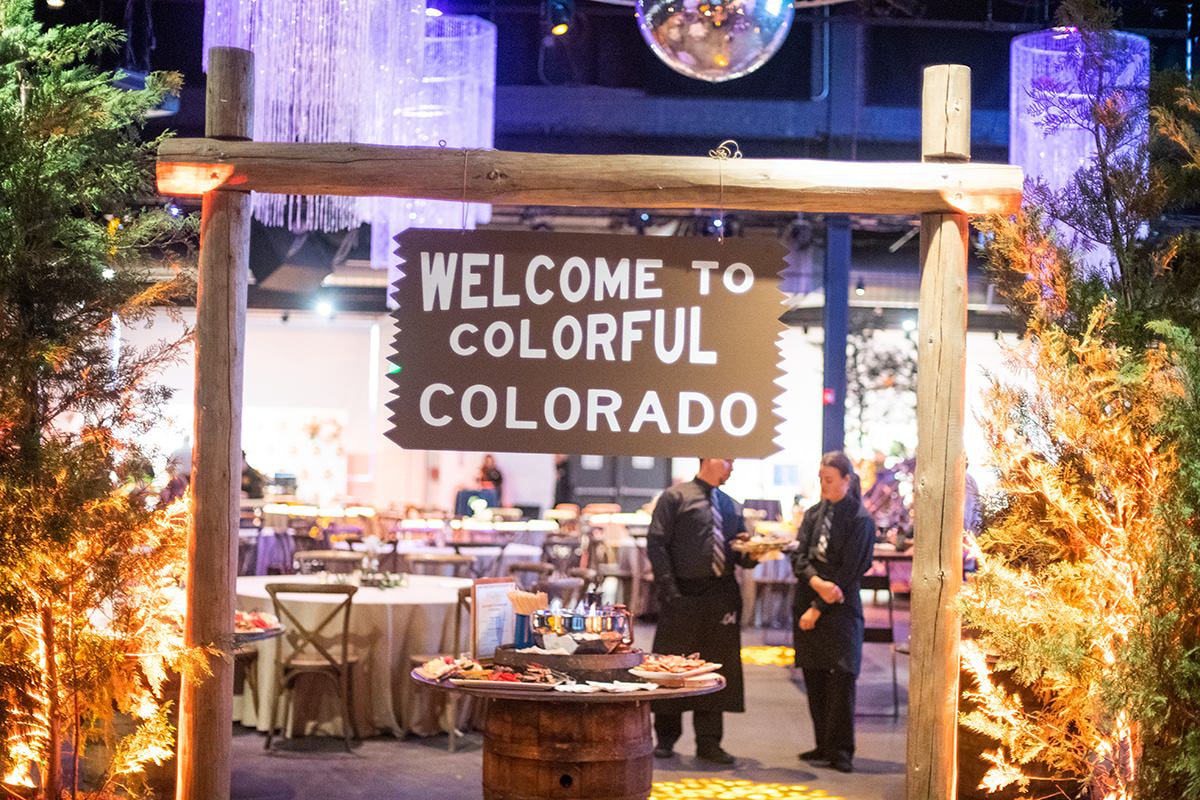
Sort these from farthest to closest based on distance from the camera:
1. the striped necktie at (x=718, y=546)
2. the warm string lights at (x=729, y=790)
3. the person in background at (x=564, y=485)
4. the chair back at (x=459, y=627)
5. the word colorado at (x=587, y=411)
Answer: the person in background at (x=564, y=485), the chair back at (x=459, y=627), the striped necktie at (x=718, y=546), the warm string lights at (x=729, y=790), the word colorado at (x=587, y=411)

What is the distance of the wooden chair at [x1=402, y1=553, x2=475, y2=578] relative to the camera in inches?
379

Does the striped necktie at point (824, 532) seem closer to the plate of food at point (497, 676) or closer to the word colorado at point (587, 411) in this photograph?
the plate of food at point (497, 676)

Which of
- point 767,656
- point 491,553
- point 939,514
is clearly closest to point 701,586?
point 939,514

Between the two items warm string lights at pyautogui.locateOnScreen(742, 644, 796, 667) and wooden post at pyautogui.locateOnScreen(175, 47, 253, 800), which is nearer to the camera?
wooden post at pyautogui.locateOnScreen(175, 47, 253, 800)

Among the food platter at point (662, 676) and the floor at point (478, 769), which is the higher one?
the food platter at point (662, 676)

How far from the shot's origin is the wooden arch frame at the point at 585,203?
4.08 meters

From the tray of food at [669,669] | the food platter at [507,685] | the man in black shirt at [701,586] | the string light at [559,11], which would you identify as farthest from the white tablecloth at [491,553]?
the food platter at [507,685]

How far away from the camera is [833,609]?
22.7ft

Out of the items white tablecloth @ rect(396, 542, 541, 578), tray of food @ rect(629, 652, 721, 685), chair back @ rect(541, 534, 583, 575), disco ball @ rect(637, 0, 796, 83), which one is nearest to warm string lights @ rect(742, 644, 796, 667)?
chair back @ rect(541, 534, 583, 575)

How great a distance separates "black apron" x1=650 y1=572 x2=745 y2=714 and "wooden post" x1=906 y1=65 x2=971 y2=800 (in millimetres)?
2705

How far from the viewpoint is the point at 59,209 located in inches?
174

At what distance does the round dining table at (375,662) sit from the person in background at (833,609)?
1878 mm

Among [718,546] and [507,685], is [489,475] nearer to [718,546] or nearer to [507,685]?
[718,546]

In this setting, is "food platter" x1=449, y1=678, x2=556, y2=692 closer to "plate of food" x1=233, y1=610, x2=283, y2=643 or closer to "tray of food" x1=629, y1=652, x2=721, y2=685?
"tray of food" x1=629, y1=652, x2=721, y2=685
